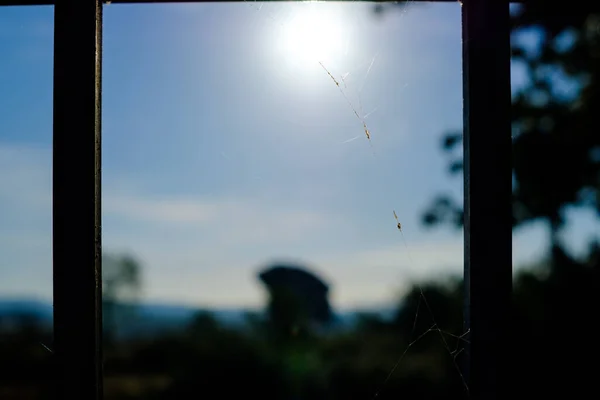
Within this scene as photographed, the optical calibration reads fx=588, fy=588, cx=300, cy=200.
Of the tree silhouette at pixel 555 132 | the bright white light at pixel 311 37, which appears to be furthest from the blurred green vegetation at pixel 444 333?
the bright white light at pixel 311 37

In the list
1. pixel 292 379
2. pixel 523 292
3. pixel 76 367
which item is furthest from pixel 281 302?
pixel 76 367

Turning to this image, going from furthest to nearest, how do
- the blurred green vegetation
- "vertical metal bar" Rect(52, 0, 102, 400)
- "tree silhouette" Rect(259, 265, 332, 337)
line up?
"tree silhouette" Rect(259, 265, 332, 337) → the blurred green vegetation → "vertical metal bar" Rect(52, 0, 102, 400)

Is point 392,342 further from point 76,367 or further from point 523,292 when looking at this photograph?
point 76,367

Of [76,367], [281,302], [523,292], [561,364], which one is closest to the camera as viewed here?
[76,367]

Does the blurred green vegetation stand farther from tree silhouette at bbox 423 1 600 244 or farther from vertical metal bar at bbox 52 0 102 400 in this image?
vertical metal bar at bbox 52 0 102 400

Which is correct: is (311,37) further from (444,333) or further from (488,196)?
(444,333)

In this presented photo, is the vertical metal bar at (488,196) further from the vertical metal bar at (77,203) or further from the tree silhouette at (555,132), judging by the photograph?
the tree silhouette at (555,132)

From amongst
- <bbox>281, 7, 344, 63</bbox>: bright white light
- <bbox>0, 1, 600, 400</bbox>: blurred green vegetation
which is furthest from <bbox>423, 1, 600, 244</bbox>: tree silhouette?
<bbox>281, 7, 344, 63</bbox>: bright white light
